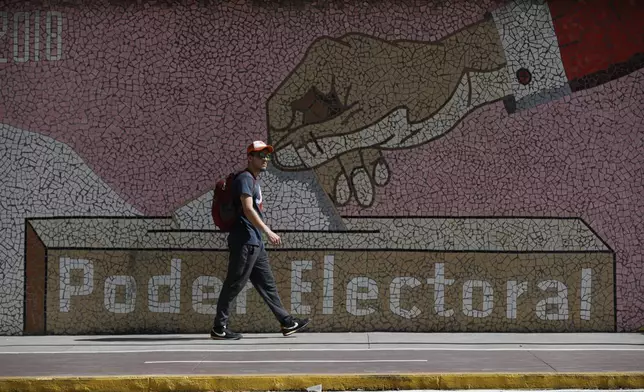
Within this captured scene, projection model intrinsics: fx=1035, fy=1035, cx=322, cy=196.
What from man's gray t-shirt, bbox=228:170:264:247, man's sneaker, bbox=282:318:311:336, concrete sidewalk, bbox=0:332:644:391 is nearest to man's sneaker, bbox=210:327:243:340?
concrete sidewalk, bbox=0:332:644:391

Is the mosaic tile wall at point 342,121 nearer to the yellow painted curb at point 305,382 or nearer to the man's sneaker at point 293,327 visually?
the man's sneaker at point 293,327

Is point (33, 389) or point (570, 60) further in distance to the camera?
point (570, 60)

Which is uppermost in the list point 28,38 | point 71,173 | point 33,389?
point 28,38

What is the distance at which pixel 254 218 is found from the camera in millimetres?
9875

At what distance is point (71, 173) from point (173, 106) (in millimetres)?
1271

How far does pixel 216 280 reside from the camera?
35.0 ft

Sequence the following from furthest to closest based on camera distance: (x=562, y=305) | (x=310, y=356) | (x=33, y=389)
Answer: (x=562, y=305)
(x=310, y=356)
(x=33, y=389)

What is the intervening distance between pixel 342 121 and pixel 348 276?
1594 millimetres

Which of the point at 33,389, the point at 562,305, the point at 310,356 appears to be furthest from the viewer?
the point at 562,305

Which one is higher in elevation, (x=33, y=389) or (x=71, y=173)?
(x=71, y=173)

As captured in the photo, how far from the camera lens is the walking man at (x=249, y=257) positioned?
9992 millimetres

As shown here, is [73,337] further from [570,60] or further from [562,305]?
[570,60]

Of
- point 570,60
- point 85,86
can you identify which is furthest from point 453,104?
point 85,86

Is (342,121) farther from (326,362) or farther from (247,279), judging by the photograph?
(326,362)
